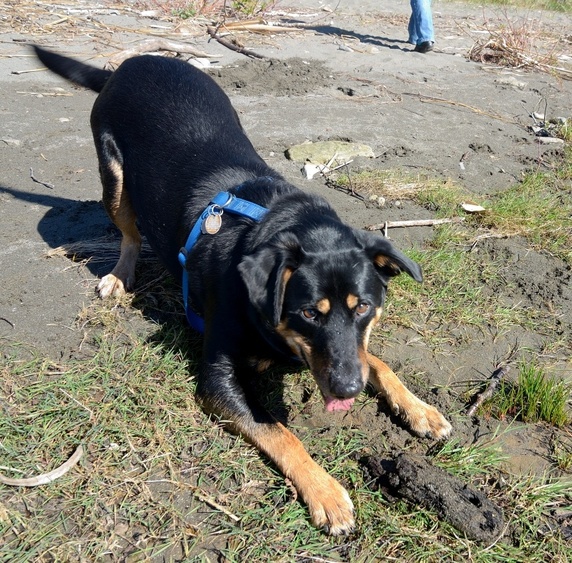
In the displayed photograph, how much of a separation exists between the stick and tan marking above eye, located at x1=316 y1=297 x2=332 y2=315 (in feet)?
3.58

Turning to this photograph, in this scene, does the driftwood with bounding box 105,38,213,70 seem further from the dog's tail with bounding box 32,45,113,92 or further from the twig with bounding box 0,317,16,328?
the twig with bounding box 0,317,16,328

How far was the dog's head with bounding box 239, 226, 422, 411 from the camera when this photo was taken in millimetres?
2771

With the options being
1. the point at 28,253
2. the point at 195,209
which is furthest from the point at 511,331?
the point at 28,253

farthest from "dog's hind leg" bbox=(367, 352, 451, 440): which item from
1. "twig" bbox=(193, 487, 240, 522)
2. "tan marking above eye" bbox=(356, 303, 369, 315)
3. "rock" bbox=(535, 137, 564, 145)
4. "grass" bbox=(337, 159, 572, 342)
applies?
"rock" bbox=(535, 137, 564, 145)

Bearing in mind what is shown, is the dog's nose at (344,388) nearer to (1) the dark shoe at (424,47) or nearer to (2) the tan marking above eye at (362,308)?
(2) the tan marking above eye at (362,308)

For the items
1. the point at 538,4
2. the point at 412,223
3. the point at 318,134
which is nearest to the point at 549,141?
the point at 318,134

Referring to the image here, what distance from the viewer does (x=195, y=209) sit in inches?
144

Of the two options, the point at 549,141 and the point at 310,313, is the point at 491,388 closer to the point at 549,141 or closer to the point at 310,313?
the point at 310,313

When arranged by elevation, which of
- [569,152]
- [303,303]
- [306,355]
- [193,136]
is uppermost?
[193,136]

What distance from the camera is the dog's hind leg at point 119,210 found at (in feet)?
13.9

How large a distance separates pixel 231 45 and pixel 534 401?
28.2 feet

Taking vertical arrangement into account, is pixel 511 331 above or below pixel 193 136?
below

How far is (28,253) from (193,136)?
1602mm

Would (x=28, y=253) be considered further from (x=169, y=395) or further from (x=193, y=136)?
(x=169, y=395)
